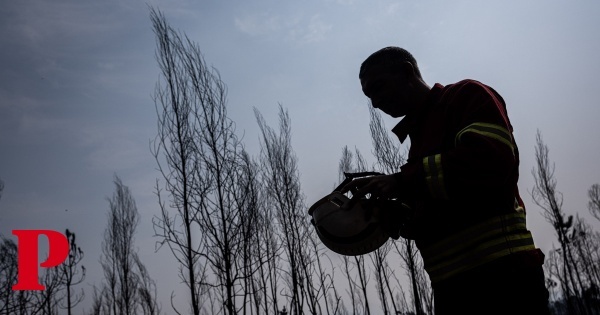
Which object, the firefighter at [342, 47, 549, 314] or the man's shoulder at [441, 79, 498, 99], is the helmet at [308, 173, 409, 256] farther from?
the man's shoulder at [441, 79, 498, 99]

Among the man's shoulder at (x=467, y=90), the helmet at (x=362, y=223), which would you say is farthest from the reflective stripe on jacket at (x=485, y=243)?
the man's shoulder at (x=467, y=90)

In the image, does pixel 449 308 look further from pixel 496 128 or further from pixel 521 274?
pixel 496 128

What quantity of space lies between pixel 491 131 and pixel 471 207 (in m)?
0.25

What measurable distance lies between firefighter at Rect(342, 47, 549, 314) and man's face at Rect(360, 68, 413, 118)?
0.16m

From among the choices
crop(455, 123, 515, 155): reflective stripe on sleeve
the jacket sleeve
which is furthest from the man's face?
crop(455, 123, 515, 155): reflective stripe on sleeve

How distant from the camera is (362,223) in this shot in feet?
5.43

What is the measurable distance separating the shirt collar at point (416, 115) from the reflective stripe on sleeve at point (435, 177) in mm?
372

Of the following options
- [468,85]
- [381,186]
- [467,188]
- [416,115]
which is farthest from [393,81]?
[467,188]

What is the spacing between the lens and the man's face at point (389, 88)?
1.68m

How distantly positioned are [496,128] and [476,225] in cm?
31

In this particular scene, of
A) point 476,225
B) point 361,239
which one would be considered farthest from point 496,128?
point 361,239

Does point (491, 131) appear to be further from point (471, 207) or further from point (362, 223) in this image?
point (362, 223)

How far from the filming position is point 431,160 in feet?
4.28

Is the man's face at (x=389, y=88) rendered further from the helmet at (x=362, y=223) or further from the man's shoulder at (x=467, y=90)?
the helmet at (x=362, y=223)
